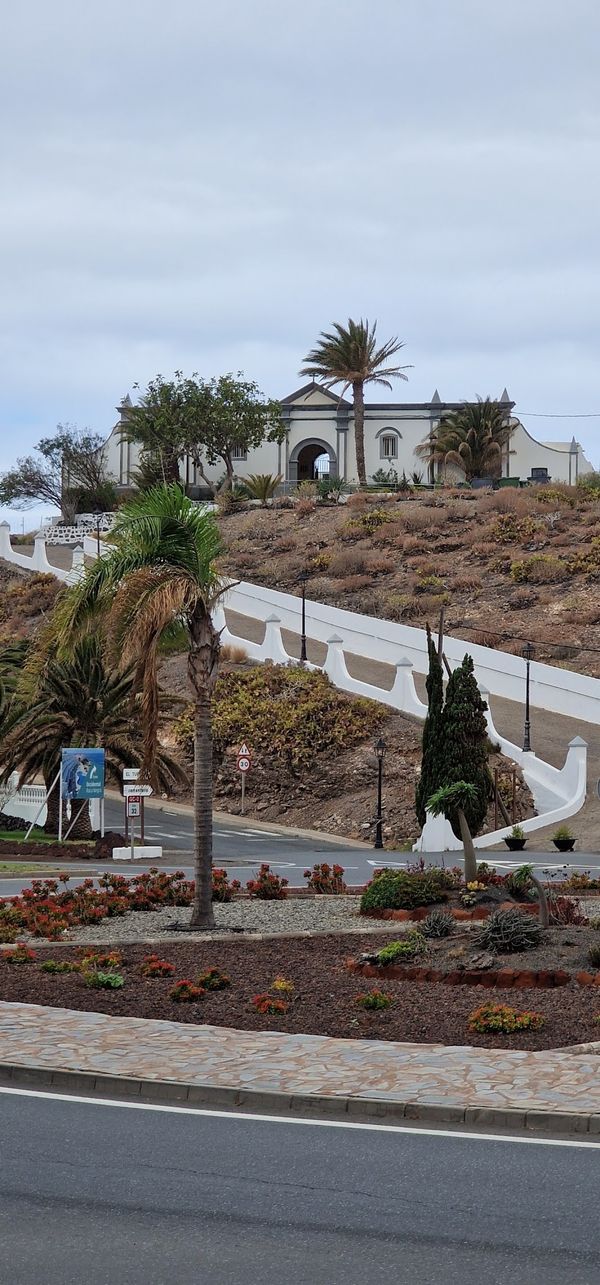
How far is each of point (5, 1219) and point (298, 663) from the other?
142ft

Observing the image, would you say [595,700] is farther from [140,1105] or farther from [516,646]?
[140,1105]

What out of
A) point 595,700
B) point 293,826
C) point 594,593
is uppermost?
point 594,593

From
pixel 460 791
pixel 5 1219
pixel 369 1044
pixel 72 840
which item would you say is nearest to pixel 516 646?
pixel 72 840

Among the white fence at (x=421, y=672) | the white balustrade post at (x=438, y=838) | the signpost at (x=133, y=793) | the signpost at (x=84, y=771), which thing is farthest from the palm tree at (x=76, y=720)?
the white balustrade post at (x=438, y=838)

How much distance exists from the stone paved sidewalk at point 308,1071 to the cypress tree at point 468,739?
14594 millimetres

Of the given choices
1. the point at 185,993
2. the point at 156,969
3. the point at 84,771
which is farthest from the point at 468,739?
the point at 185,993

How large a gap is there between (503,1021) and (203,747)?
6.25 meters

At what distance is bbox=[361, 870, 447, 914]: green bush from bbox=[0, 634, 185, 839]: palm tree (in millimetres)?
15160

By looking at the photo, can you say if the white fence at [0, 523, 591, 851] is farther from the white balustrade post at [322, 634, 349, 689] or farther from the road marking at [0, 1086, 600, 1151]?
the road marking at [0, 1086, 600, 1151]

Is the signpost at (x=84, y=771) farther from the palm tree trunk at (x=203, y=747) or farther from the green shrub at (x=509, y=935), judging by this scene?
the green shrub at (x=509, y=935)

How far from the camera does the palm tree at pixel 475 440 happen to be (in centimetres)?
8450

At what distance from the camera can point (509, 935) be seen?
14.0 meters

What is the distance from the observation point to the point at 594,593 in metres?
59.6

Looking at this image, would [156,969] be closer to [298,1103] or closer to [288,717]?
[298,1103]
